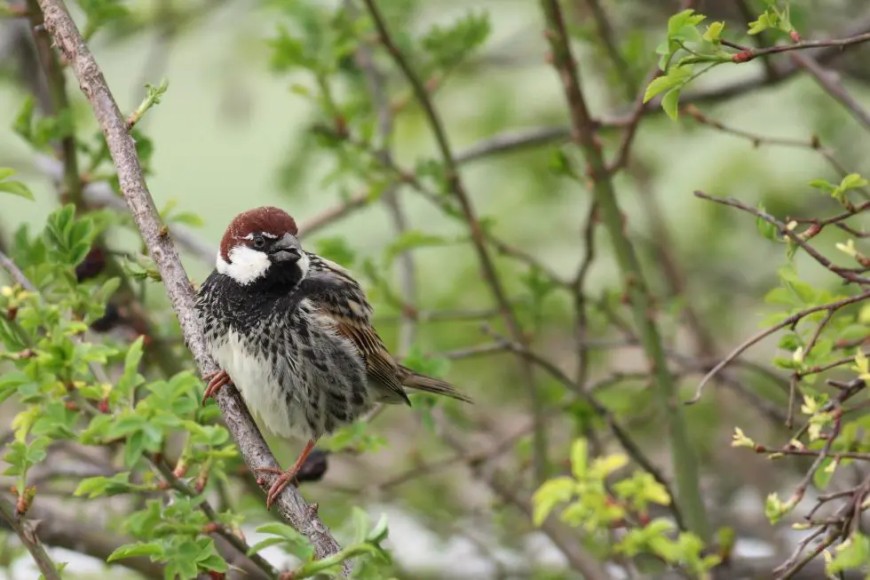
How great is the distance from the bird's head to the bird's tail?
0.44m

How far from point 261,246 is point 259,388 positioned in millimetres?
325

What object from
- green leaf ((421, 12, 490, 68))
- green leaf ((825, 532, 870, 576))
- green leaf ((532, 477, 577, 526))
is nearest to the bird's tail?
green leaf ((421, 12, 490, 68))

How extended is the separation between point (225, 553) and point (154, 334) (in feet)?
1.91

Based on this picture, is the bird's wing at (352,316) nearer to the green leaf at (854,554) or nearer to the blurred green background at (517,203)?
the blurred green background at (517,203)

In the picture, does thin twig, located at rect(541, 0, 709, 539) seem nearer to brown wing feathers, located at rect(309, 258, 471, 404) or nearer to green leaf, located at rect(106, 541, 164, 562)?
brown wing feathers, located at rect(309, 258, 471, 404)

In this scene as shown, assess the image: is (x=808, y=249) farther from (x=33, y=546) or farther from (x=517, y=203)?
(x=517, y=203)

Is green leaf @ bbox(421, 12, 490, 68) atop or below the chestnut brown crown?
atop

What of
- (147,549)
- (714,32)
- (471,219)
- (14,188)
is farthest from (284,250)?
(714,32)

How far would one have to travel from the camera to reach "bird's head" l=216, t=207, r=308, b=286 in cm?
269

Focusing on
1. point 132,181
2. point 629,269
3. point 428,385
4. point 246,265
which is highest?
point 132,181

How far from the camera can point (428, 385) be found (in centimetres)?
299

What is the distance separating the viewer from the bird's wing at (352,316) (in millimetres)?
2816

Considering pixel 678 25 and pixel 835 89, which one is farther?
pixel 835 89

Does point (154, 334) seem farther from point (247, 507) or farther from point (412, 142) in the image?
point (412, 142)
